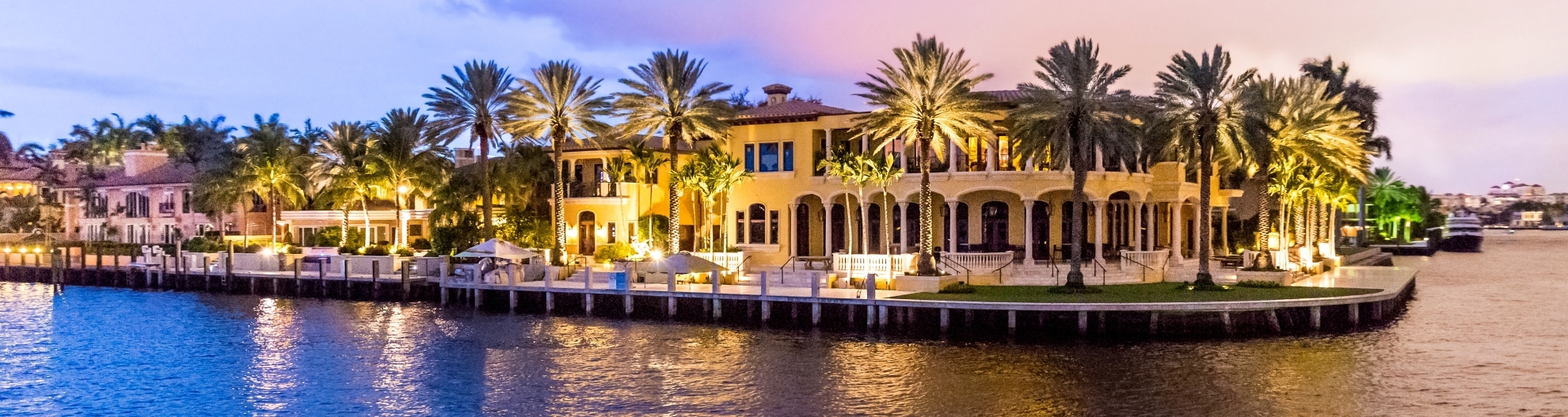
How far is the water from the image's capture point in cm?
2761

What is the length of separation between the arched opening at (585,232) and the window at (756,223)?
9011 millimetres

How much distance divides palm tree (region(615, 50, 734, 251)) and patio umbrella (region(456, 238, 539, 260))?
6.50 m

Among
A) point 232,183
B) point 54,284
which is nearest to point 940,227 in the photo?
point 232,183

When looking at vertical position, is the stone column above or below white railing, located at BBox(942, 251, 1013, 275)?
above

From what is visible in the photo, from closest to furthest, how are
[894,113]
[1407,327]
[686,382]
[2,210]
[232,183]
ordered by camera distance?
[686,382], [1407,327], [894,113], [232,183], [2,210]

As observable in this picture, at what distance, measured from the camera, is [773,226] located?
180 ft

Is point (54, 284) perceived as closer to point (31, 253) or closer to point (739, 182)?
point (31, 253)

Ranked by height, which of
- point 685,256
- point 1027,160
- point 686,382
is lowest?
point 686,382

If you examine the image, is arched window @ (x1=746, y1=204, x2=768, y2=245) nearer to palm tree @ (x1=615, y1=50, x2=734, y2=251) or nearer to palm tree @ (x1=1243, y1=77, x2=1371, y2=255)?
palm tree @ (x1=615, y1=50, x2=734, y2=251)

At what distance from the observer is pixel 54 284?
68.0 meters

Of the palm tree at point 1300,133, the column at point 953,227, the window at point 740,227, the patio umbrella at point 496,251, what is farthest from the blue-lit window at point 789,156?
the palm tree at point 1300,133

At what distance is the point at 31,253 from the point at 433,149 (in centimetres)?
2961

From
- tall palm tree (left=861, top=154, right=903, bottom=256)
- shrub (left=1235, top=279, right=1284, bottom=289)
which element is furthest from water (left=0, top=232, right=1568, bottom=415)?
tall palm tree (left=861, top=154, right=903, bottom=256)

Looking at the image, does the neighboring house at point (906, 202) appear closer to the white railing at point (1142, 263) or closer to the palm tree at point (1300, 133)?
the white railing at point (1142, 263)
